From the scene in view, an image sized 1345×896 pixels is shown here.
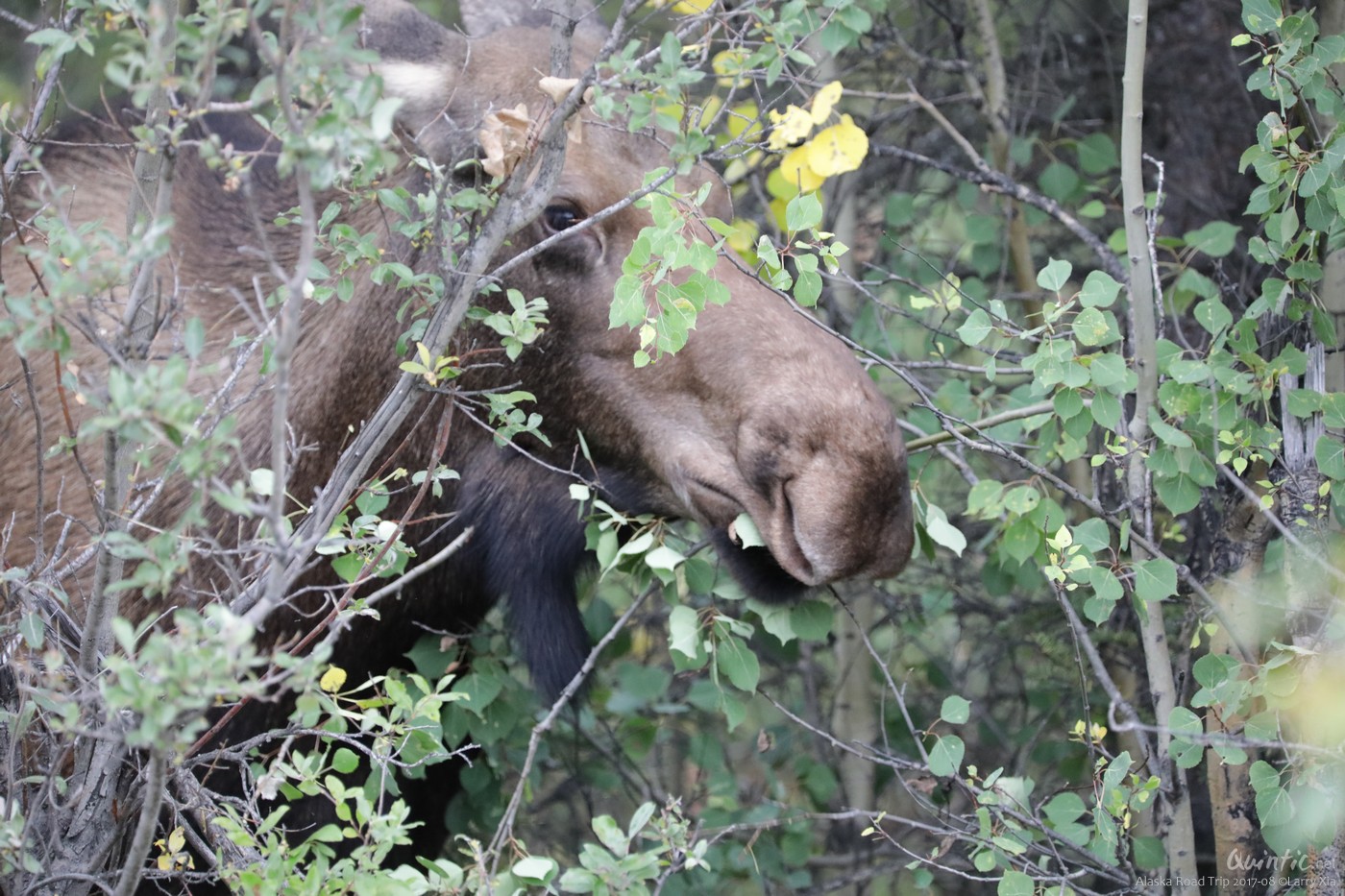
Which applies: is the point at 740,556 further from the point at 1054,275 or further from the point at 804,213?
the point at 1054,275

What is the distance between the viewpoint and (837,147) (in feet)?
10.0

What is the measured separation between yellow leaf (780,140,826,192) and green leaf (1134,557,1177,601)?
3.74 feet

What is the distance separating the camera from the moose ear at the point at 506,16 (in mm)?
4113

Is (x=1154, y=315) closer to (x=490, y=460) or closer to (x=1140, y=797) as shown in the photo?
(x=1140, y=797)

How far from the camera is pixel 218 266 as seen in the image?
12.4ft

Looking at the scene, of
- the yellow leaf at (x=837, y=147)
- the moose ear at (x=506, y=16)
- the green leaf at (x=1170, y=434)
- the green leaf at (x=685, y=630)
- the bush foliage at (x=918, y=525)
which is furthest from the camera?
the moose ear at (x=506, y=16)

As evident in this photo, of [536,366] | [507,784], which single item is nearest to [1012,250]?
[536,366]

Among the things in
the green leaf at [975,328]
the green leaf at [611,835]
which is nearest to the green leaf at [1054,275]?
the green leaf at [975,328]

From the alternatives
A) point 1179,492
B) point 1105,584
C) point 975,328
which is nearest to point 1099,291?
point 975,328

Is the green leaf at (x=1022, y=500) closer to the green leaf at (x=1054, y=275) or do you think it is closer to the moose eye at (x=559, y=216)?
the green leaf at (x=1054, y=275)

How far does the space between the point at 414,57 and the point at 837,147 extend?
4.08 feet

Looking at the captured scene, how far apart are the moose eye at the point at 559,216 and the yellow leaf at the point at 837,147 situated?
0.59 m

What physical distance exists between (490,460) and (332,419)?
1.39 ft

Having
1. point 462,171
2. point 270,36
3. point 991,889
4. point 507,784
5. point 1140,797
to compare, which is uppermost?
point 270,36
